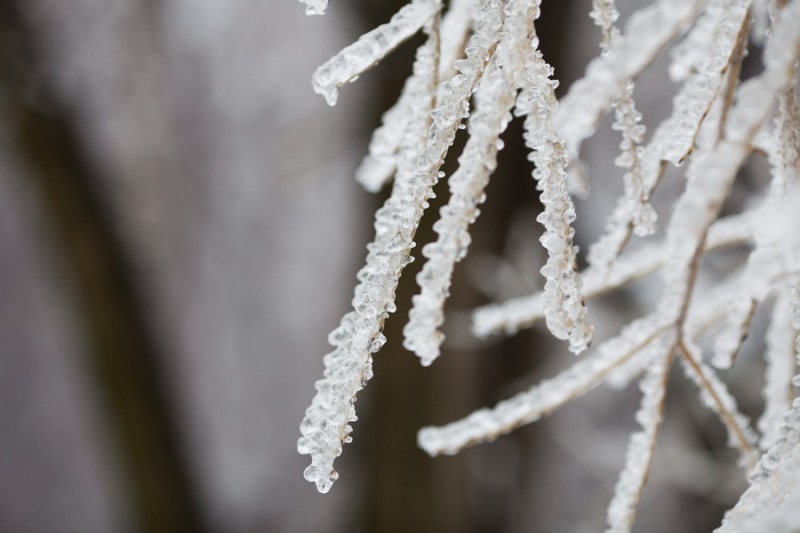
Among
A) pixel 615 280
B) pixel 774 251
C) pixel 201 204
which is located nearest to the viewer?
pixel 774 251

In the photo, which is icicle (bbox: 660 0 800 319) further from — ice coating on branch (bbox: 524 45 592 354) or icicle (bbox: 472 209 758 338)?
icicle (bbox: 472 209 758 338)

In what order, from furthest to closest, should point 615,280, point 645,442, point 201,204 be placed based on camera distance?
point 201,204 < point 615,280 < point 645,442

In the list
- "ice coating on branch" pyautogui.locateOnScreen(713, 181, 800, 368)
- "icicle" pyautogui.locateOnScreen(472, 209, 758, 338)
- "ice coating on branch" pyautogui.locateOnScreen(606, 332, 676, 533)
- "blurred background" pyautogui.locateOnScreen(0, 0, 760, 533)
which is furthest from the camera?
"blurred background" pyautogui.locateOnScreen(0, 0, 760, 533)

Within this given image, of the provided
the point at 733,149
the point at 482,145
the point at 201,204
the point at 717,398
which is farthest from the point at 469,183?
the point at 201,204

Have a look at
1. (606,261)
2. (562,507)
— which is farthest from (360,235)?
(562,507)

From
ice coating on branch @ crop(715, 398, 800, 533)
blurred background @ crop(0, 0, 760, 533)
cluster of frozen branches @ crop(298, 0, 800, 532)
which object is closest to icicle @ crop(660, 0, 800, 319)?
cluster of frozen branches @ crop(298, 0, 800, 532)

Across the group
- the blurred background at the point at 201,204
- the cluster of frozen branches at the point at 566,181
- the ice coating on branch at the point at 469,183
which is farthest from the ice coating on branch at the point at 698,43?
the blurred background at the point at 201,204

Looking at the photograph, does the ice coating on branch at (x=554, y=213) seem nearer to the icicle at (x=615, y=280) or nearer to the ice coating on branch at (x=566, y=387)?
the ice coating on branch at (x=566, y=387)

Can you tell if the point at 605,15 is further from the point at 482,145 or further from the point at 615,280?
the point at 615,280
